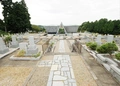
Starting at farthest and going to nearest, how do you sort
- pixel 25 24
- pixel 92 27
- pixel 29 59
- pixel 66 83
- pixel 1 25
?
pixel 92 27
pixel 25 24
pixel 1 25
pixel 29 59
pixel 66 83

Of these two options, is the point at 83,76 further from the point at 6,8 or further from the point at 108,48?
the point at 6,8

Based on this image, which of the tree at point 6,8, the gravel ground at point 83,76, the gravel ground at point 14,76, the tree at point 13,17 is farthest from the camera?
the tree at point 13,17

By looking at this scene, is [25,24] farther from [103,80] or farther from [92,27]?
[103,80]

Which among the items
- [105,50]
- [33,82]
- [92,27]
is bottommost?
[33,82]

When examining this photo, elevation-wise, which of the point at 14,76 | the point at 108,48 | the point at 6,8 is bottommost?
the point at 14,76

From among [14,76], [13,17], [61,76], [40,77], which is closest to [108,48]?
[61,76]

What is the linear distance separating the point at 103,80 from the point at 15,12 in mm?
26020

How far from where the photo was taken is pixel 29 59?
720cm

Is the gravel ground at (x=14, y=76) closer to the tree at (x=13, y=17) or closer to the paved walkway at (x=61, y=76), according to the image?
the paved walkway at (x=61, y=76)

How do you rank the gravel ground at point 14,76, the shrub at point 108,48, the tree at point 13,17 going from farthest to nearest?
the tree at point 13,17 < the shrub at point 108,48 < the gravel ground at point 14,76

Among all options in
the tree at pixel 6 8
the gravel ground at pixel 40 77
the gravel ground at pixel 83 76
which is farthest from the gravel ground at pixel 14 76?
the tree at pixel 6 8

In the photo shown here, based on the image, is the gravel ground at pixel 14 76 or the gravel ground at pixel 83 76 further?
the gravel ground at pixel 14 76

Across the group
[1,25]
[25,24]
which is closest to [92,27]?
[25,24]

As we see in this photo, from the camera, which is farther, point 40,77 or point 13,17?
point 13,17
